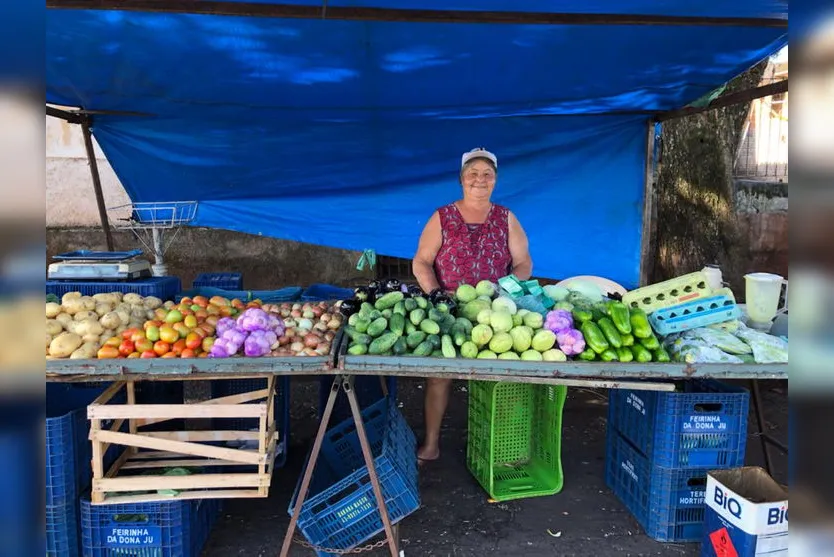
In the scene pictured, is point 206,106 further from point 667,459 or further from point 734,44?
point 667,459

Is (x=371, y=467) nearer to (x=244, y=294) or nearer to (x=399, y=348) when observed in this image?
(x=399, y=348)

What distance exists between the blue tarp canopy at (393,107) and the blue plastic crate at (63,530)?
2.52m

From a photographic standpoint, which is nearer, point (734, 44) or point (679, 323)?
point (679, 323)

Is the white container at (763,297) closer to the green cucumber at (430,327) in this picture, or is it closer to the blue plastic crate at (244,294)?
the green cucumber at (430,327)

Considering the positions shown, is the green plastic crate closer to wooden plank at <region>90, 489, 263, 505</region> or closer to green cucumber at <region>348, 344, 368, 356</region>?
green cucumber at <region>348, 344, 368, 356</region>

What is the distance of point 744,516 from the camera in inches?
104

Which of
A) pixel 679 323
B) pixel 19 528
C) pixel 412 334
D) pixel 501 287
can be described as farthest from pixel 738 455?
pixel 19 528

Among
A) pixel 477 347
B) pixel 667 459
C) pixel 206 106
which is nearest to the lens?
pixel 477 347

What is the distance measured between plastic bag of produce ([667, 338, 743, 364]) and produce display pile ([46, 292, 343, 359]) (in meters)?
1.80

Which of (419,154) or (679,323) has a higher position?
(419,154)

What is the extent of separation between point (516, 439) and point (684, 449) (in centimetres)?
105

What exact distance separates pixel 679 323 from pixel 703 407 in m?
0.57

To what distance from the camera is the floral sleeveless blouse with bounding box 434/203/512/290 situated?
13.1 ft

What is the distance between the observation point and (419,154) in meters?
5.12
